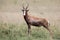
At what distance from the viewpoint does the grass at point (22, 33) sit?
12805 mm

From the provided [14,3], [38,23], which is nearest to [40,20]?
[38,23]

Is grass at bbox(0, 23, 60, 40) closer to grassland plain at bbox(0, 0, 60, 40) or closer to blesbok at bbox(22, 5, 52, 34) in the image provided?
grassland plain at bbox(0, 0, 60, 40)

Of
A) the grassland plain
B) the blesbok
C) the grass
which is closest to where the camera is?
the grass

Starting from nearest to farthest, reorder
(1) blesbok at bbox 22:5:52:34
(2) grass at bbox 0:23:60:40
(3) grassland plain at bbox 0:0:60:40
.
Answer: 1. (2) grass at bbox 0:23:60:40
2. (3) grassland plain at bbox 0:0:60:40
3. (1) blesbok at bbox 22:5:52:34

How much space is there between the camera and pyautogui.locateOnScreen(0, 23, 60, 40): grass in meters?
12.8

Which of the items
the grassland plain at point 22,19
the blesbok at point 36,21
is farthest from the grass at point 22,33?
the blesbok at point 36,21

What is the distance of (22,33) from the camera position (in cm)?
1351

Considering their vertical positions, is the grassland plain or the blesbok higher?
the blesbok

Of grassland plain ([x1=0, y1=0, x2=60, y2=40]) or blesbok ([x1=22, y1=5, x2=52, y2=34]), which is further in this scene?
blesbok ([x1=22, y1=5, x2=52, y2=34])

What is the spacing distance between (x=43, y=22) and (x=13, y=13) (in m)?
6.20

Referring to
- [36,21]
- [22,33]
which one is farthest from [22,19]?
[22,33]

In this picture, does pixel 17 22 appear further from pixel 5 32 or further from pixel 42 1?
pixel 42 1

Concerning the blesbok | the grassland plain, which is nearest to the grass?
the grassland plain

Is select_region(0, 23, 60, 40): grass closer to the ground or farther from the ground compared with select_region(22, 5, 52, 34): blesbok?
closer to the ground
